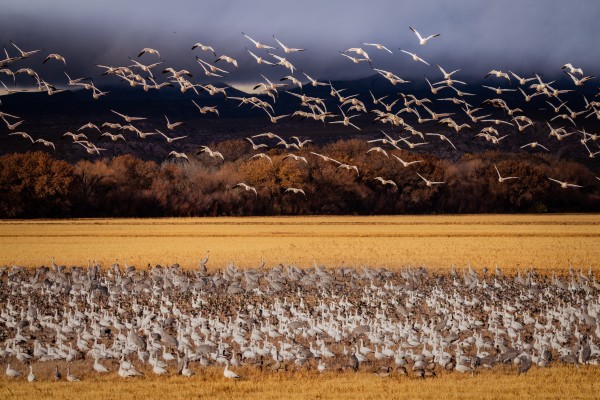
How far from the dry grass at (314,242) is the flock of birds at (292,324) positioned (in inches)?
382

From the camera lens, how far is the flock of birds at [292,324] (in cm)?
1892

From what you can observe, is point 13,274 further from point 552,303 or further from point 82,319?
point 552,303

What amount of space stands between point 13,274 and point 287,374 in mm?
18362

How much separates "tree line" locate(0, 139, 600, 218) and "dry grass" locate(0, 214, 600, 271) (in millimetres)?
9050

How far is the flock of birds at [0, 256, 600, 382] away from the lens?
18.9 m

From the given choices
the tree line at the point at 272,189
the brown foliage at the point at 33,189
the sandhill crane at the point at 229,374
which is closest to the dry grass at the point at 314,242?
the brown foliage at the point at 33,189

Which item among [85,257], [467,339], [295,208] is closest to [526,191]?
[295,208]

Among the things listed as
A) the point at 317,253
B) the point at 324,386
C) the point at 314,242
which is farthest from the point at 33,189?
the point at 324,386

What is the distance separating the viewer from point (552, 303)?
26.6 m

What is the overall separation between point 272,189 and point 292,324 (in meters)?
71.5

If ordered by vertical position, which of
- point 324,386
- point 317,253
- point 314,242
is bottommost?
point 314,242

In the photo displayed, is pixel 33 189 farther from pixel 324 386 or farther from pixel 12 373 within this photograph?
pixel 324 386

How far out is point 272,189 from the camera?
92.8 m

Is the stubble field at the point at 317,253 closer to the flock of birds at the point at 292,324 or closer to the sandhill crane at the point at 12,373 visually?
the sandhill crane at the point at 12,373
